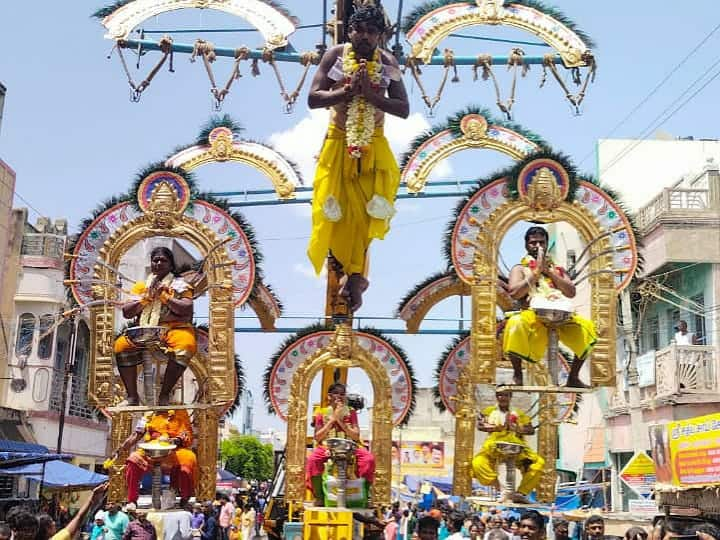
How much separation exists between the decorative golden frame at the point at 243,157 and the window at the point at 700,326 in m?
8.26

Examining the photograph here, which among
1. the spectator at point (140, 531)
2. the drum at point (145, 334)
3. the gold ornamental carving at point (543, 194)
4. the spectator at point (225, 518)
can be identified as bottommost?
the spectator at point (225, 518)

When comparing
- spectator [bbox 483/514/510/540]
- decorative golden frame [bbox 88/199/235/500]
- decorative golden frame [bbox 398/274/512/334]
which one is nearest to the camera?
spectator [bbox 483/514/510/540]

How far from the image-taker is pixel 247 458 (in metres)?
55.5

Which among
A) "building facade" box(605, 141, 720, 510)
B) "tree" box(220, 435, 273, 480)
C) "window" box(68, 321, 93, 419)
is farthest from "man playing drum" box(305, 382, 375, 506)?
"tree" box(220, 435, 273, 480)

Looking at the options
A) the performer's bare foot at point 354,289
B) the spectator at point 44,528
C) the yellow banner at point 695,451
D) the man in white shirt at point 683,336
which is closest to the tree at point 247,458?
the man in white shirt at point 683,336

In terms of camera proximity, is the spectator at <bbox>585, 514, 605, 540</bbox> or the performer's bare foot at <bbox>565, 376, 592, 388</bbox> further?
the performer's bare foot at <bbox>565, 376, 592, 388</bbox>

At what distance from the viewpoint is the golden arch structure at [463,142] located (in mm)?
11352

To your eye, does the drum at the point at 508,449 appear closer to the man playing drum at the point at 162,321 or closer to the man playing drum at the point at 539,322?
the man playing drum at the point at 539,322

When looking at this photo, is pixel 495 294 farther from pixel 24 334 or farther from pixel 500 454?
pixel 24 334

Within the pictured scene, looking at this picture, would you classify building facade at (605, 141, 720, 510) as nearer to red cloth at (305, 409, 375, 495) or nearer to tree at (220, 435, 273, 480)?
red cloth at (305, 409, 375, 495)

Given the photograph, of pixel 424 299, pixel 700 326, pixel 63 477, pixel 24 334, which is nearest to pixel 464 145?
pixel 424 299

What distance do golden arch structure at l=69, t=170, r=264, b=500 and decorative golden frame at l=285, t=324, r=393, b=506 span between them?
2.60ft

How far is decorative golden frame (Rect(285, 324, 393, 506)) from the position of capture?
8031mm

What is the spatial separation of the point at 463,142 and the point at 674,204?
833 cm
